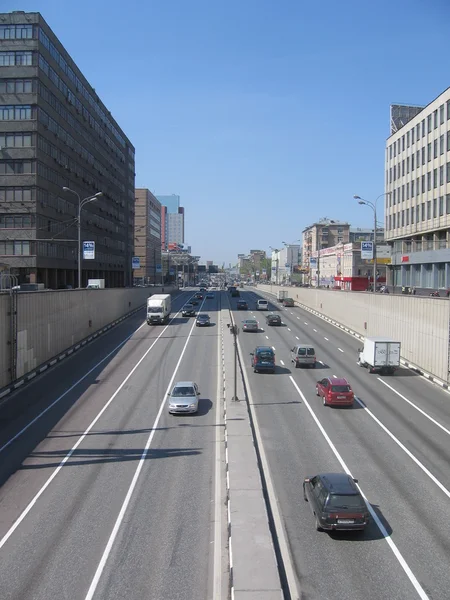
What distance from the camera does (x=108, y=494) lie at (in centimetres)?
1808

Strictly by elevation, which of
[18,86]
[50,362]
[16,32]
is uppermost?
[16,32]

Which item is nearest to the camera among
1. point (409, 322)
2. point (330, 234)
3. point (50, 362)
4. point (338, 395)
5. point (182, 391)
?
point (182, 391)

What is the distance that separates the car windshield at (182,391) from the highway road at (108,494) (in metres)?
1.29

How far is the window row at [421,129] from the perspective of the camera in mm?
61281

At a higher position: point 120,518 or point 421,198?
point 421,198

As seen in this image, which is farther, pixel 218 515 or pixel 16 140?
pixel 16 140

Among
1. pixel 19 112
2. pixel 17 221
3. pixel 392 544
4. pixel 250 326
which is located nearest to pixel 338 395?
pixel 392 544

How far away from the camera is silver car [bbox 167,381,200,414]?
92.6 ft

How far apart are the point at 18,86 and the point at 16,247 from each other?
19.2 meters

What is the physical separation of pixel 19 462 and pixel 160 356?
25.2 m

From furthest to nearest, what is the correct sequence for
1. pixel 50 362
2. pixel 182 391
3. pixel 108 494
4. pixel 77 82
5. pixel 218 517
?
pixel 77 82, pixel 50 362, pixel 182 391, pixel 108 494, pixel 218 517

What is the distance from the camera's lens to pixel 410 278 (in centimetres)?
7419

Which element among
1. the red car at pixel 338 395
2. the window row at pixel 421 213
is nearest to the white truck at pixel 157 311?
the window row at pixel 421 213

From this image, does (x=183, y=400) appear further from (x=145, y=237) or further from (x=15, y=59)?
(x=145, y=237)
